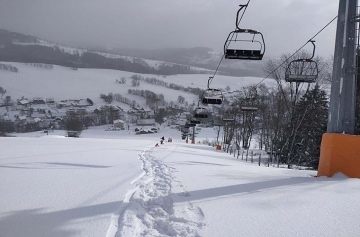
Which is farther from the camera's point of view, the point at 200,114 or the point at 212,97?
the point at 200,114

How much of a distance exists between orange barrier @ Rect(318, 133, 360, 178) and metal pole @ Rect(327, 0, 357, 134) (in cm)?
43

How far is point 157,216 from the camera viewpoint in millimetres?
4977

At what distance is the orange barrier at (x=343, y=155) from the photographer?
7684mm

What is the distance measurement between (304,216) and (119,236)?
8.39 ft

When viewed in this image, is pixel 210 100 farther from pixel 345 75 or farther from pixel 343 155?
pixel 343 155

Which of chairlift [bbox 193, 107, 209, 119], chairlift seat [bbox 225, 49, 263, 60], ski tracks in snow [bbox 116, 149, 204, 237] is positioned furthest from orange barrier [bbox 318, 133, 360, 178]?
chairlift [bbox 193, 107, 209, 119]

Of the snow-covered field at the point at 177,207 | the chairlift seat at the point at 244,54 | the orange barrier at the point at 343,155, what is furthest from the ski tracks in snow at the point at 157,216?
the chairlift seat at the point at 244,54

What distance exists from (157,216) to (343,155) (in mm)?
5042

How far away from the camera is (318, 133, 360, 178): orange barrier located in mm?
7684

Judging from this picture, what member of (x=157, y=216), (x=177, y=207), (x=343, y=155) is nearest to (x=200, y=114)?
(x=343, y=155)

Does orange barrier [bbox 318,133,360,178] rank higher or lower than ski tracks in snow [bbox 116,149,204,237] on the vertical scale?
higher

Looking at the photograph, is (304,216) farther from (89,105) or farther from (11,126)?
(89,105)

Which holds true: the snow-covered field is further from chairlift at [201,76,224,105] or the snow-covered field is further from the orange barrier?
chairlift at [201,76,224,105]

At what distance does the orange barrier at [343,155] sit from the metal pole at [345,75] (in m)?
0.43
